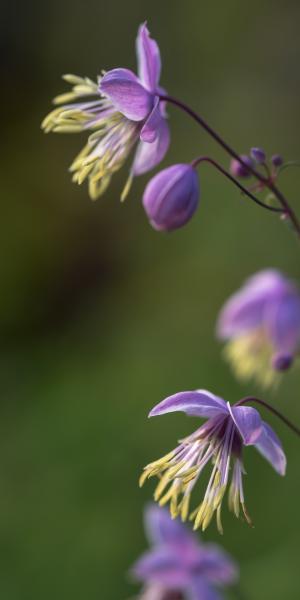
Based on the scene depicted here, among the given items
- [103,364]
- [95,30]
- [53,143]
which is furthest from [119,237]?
[95,30]

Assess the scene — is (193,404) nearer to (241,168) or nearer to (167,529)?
(241,168)

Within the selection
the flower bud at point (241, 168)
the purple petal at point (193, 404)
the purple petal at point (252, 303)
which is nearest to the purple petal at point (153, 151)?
the flower bud at point (241, 168)

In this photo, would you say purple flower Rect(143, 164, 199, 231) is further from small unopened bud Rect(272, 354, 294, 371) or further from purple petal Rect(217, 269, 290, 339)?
purple petal Rect(217, 269, 290, 339)

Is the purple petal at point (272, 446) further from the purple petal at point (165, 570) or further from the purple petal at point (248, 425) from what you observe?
the purple petal at point (165, 570)

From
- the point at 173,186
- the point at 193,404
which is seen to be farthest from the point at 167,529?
the point at 173,186

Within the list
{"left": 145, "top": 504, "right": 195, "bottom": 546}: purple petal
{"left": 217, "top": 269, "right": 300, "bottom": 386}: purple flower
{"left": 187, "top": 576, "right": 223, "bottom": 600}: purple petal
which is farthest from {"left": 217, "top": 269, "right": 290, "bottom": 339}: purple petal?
{"left": 187, "top": 576, "right": 223, "bottom": 600}: purple petal
